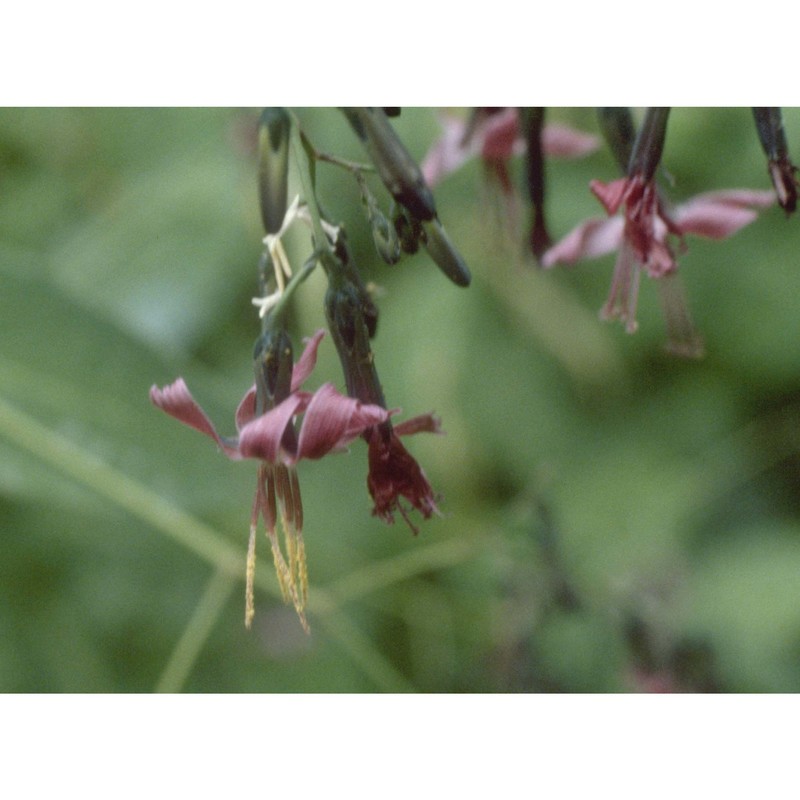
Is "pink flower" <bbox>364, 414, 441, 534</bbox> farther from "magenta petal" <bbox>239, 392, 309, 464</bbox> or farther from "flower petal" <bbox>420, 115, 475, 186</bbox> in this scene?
"flower petal" <bbox>420, 115, 475, 186</bbox>

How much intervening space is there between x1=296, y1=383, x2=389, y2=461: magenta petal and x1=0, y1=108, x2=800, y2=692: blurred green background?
372 millimetres

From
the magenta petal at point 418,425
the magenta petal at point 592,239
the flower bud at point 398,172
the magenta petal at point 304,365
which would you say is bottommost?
the magenta petal at point 418,425

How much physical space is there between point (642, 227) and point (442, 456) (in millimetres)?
568

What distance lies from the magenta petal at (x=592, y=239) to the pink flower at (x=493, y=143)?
77 mm

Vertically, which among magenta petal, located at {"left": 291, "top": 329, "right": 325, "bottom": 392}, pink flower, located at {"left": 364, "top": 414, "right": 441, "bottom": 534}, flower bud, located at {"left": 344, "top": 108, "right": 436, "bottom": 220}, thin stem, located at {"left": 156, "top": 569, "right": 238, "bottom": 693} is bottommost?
thin stem, located at {"left": 156, "top": 569, "right": 238, "bottom": 693}

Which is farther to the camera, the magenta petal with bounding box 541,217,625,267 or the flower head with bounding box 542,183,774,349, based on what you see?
the magenta petal with bounding box 541,217,625,267

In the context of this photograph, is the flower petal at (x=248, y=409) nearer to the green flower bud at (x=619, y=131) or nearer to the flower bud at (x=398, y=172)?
the flower bud at (x=398, y=172)

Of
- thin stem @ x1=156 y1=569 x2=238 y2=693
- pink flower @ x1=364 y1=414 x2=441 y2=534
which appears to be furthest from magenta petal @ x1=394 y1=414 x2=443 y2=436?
thin stem @ x1=156 y1=569 x2=238 y2=693

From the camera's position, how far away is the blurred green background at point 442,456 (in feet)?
3.57

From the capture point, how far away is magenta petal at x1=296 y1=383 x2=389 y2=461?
1.94ft

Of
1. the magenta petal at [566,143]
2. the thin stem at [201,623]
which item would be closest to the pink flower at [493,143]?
the magenta petal at [566,143]

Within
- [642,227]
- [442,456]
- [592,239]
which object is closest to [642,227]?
[642,227]

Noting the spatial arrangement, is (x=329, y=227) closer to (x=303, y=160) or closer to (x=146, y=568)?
(x=303, y=160)
